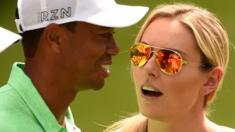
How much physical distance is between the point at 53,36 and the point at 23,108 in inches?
9.7

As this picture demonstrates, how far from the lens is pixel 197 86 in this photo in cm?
218

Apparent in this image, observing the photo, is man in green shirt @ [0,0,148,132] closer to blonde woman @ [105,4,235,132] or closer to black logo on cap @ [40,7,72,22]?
black logo on cap @ [40,7,72,22]

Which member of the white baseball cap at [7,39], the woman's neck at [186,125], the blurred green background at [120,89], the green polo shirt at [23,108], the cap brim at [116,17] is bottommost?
the blurred green background at [120,89]

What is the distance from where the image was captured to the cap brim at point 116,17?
1.85 metres

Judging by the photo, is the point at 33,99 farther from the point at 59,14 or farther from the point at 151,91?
the point at 151,91

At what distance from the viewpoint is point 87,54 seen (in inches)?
74.7

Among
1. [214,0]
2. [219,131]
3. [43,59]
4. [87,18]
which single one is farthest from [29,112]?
[214,0]

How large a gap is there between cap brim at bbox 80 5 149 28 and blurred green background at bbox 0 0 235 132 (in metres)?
2.46

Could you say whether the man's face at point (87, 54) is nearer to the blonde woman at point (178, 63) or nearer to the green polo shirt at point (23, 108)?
the green polo shirt at point (23, 108)

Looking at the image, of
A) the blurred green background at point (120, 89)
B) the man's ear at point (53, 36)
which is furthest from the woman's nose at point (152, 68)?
the blurred green background at point (120, 89)

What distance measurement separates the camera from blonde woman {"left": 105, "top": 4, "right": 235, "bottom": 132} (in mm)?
2125

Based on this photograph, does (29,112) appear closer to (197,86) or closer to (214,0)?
(197,86)

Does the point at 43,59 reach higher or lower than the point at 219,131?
higher

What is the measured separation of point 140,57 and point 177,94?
19cm
